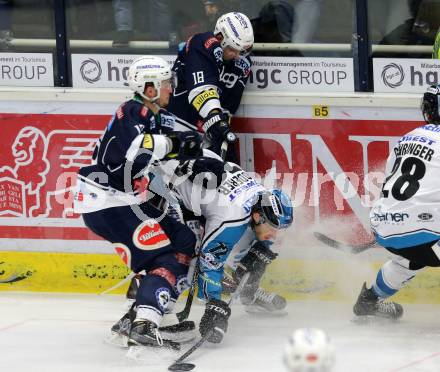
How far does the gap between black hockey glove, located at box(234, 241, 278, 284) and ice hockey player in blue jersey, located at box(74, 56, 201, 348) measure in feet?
1.65

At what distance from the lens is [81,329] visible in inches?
244

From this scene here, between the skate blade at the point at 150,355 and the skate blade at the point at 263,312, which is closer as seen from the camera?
the skate blade at the point at 150,355

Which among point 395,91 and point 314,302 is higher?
point 395,91

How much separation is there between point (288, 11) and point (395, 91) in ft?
2.41

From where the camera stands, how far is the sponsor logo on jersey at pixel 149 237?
5680mm

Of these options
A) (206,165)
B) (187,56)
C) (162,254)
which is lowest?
(162,254)

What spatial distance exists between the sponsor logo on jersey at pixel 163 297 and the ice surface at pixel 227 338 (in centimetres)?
25

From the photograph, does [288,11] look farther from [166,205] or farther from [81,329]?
[81,329]

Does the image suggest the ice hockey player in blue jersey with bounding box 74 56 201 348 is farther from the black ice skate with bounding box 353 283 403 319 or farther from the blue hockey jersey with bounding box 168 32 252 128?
the black ice skate with bounding box 353 283 403 319

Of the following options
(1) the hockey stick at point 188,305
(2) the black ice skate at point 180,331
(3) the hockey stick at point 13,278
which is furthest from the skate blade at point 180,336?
(3) the hockey stick at point 13,278

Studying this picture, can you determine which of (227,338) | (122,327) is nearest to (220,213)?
(227,338)

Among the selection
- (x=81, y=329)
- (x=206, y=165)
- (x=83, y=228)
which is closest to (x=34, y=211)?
(x=83, y=228)

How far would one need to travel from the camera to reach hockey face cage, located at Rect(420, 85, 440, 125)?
570cm

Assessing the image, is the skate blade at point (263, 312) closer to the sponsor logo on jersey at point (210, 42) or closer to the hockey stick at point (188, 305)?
the hockey stick at point (188, 305)
